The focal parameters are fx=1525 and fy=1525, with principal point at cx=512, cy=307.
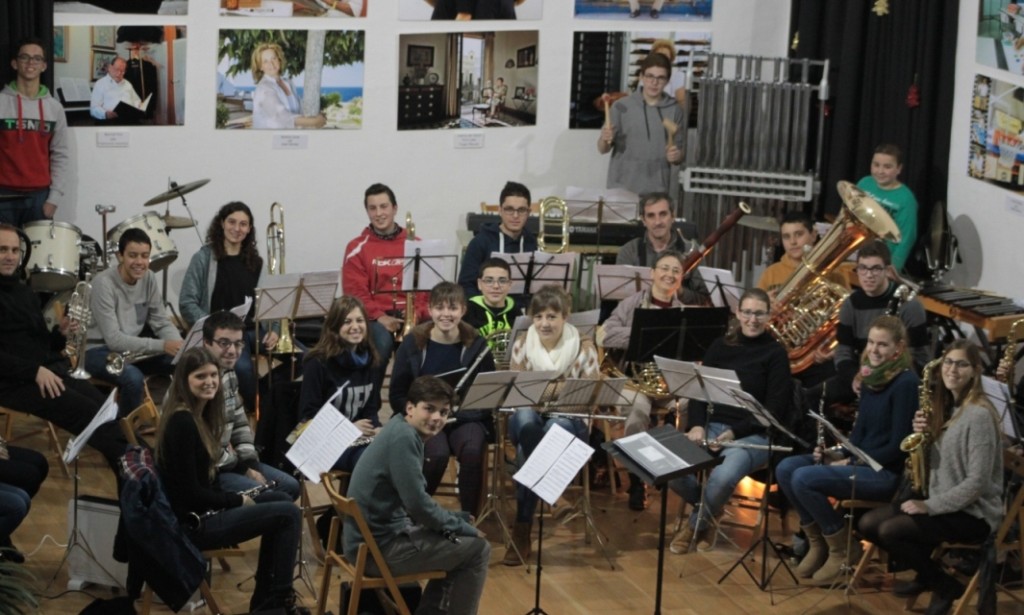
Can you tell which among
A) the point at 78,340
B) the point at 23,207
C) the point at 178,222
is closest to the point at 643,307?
the point at 78,340

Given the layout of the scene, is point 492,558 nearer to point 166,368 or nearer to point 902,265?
point 166,368

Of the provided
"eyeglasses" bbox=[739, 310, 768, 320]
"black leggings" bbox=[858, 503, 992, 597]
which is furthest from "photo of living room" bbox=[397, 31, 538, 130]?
"black leggings" bbox=[858, 503, 992, 597]

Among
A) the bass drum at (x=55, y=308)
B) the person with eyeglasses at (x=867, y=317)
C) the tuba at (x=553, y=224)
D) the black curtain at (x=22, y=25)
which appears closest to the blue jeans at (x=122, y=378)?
A: the bass drum at (x=55, y=308)

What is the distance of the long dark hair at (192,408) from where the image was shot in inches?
232

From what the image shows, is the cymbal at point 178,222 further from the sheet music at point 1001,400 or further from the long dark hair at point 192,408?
the sheet music at point 1001,400

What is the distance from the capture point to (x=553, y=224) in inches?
354

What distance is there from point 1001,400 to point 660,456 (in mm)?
1575

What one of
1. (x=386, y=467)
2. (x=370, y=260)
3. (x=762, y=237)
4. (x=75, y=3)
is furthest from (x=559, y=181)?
(x=386, y=467)

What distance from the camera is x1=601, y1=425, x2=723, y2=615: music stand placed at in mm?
5859

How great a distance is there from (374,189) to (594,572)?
2.90 metres

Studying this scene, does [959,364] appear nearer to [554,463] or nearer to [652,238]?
[554,463]

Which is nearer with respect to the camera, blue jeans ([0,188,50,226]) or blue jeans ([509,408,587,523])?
blue jeans ([509,408,587,523])

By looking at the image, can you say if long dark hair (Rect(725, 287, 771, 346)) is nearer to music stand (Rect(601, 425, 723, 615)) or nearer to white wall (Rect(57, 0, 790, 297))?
music stand (Rect(601, 425, 723, 615))

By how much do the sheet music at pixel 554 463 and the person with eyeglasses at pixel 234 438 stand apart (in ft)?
3.50
